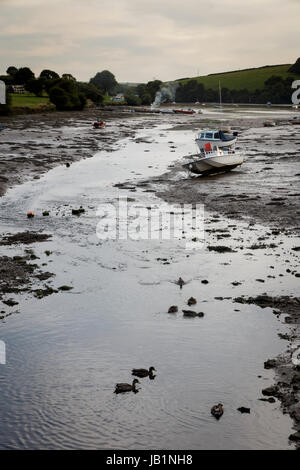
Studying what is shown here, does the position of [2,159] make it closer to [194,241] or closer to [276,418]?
[194,241]

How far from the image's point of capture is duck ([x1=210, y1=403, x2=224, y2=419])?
10336 millimetres

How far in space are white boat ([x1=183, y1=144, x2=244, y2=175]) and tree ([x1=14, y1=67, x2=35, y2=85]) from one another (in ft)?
374

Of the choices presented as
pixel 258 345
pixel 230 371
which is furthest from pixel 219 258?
pixel 230 371

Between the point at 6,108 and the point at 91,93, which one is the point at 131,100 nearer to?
the point at 91,93

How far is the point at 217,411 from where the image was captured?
10367mm

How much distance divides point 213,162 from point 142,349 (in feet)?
91.3

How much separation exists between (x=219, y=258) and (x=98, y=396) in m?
9.64

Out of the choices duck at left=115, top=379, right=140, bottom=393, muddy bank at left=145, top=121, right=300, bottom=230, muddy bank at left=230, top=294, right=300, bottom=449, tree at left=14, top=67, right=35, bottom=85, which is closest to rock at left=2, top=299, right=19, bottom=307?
duck at left=115, top=379, right=140, bottom=393

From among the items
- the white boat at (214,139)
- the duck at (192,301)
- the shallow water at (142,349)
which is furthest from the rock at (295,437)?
the white boat at (214,139)

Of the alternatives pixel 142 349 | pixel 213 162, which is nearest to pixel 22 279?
pixel 142 349

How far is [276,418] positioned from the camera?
10.2 meters

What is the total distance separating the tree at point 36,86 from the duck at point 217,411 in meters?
129

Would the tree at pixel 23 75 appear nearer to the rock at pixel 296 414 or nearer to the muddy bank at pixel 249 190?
the muddy bank at pixel 249 190

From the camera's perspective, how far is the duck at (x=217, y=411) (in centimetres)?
1034
